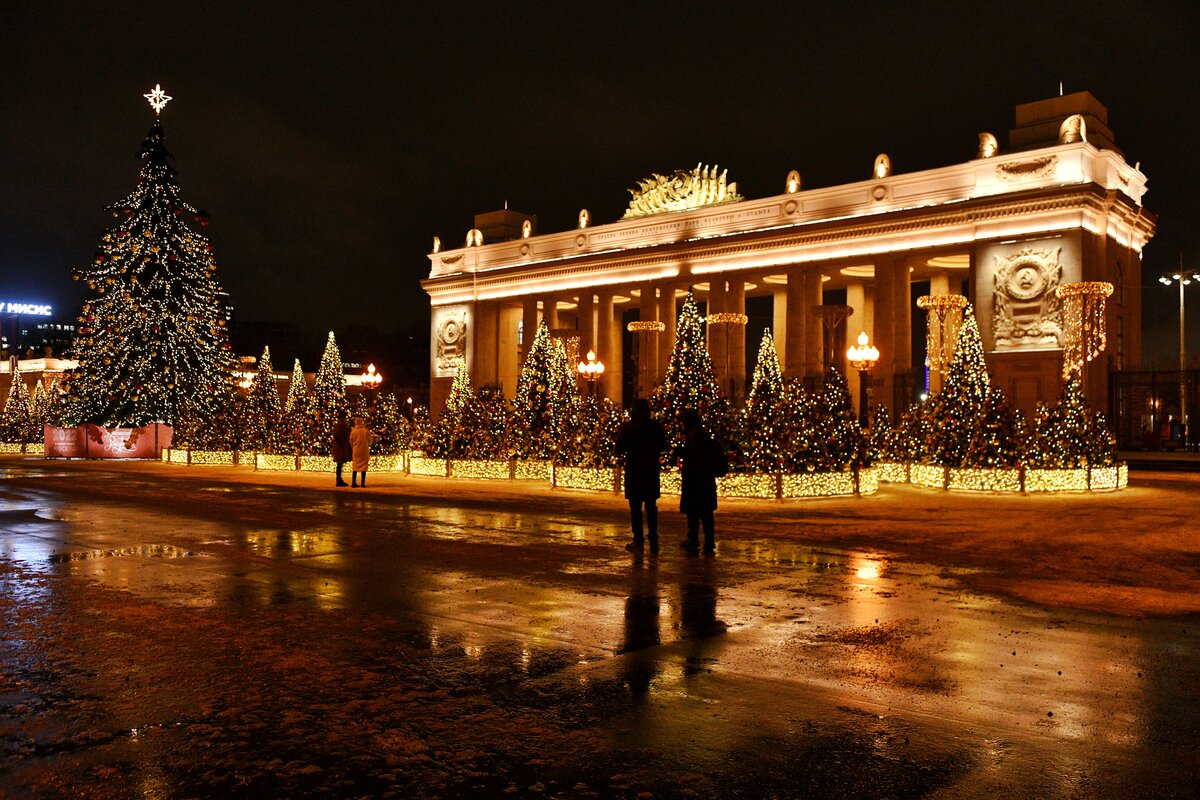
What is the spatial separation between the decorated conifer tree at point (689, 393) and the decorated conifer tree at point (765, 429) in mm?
494

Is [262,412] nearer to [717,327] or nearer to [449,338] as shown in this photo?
[717,327]

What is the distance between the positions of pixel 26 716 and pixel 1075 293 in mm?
29066

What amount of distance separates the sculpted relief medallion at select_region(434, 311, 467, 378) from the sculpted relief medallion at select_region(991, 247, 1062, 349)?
1292 inches

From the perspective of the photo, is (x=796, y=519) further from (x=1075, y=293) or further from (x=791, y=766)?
(x=1075, y=293)

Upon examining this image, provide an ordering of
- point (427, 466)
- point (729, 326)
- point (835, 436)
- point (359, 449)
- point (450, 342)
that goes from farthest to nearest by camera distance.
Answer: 1. point (450, 342)
2. point (729, 326)
3. point (427, 466)
4. point (359, 449)
5. point (835, 436)

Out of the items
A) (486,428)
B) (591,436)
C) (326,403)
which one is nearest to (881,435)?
(591,436)

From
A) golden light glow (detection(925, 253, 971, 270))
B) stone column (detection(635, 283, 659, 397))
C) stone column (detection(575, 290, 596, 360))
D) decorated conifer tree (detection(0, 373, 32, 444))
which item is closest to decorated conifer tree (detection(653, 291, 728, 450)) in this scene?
golden light glow (detection(925, 253, 971, 270))

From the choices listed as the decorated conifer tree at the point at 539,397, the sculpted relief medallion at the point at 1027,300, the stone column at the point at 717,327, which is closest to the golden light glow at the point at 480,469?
the decorated conifer tree at the point at 539,397

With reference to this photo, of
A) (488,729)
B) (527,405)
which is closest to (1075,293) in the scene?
(527,405)

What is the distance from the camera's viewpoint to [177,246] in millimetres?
39719

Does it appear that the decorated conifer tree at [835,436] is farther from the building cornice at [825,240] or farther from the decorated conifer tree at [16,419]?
the decorated conifer tree at [16,419]

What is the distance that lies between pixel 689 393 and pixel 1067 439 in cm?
912

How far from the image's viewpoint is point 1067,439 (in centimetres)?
2178

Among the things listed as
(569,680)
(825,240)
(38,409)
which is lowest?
(569,680)
